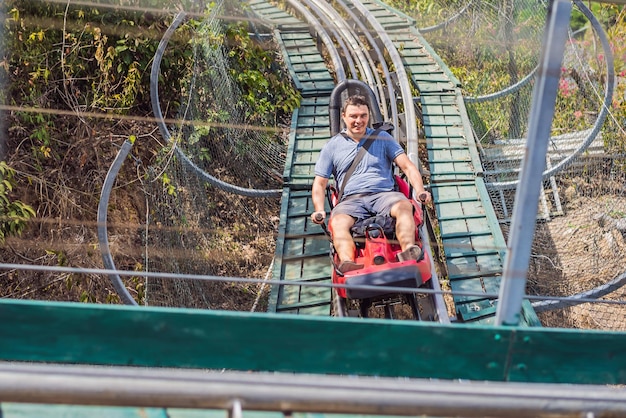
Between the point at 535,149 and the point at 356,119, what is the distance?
3071mm

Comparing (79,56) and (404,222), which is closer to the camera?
(404,222)

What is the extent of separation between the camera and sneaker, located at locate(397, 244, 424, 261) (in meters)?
4.05

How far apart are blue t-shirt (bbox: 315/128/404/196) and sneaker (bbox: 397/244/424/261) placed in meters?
0.70

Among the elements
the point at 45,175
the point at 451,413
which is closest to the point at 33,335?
the point at 451,413

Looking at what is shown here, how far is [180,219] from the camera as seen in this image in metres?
5.51

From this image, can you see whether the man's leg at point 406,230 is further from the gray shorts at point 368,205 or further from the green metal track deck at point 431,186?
the green metal track deck at point 431,186

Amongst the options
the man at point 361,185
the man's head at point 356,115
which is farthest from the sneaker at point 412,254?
the man's head at point 356,115

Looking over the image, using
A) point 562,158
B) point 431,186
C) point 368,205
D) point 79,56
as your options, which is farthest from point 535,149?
point 79,56

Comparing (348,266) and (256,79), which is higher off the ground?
(256,79)

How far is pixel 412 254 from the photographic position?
4055 mm

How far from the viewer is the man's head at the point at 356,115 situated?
486 centimetres

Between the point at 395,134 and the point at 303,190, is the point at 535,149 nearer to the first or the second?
the point at 303,190

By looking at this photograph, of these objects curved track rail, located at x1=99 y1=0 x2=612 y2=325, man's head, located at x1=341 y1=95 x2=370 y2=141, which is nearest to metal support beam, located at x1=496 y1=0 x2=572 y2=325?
curved track rail, located at x1=99 y1=0 x2=612 y2=325

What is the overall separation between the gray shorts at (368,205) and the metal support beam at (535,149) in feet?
7.98
